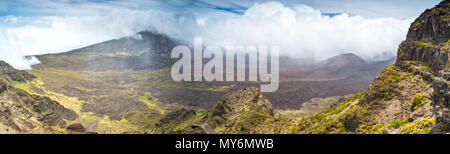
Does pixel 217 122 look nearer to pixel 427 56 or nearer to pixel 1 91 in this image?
pixel 427 56

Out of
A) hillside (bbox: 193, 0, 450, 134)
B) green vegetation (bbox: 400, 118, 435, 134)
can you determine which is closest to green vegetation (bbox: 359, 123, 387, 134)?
hillside (bbox: 193, 0, 450, 134)

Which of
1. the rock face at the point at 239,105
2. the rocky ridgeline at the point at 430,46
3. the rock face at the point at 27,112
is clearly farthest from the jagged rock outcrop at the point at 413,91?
the rock face at the point at 27,112

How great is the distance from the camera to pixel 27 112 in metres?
143

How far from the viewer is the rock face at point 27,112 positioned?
119 meters

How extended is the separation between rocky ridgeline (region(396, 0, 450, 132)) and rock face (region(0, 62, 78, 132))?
354ft

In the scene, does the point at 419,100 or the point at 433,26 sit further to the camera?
the point at 433,26

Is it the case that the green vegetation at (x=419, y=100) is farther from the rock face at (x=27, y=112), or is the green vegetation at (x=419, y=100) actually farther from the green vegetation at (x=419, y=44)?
the rock face at (x=27, y=112)

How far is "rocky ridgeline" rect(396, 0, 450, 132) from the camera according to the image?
96.6 feet

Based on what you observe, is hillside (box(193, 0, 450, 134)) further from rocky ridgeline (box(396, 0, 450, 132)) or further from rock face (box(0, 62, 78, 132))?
rock face (box(0, 62, 78, 132))

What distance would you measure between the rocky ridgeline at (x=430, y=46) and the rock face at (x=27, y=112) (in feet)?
354

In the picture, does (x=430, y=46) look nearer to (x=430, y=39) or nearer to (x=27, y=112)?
(x=430, y=39)

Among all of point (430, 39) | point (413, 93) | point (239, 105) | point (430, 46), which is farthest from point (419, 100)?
point (239, 105)

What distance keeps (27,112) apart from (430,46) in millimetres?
169631

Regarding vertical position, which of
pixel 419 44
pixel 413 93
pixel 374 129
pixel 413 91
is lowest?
pixel 374 129
